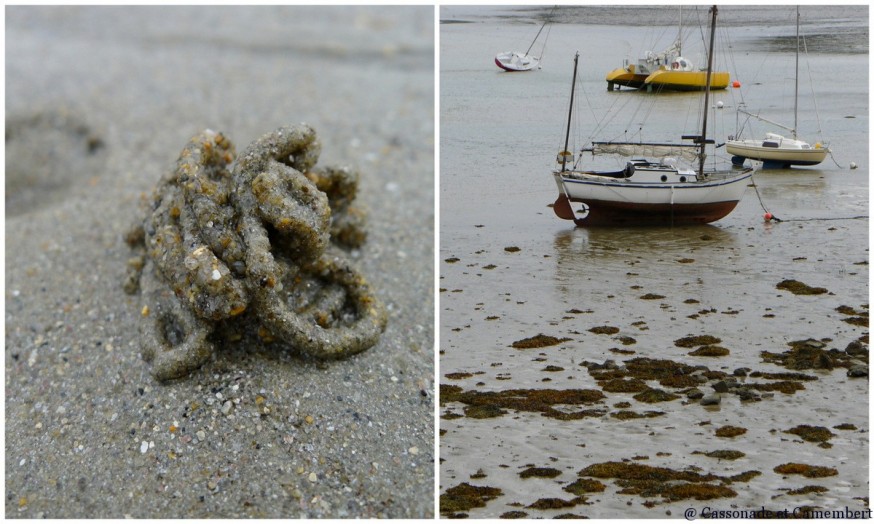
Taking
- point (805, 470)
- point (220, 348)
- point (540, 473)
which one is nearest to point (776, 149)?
point (805, 470)

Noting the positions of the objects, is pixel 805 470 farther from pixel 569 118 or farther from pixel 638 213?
pixel 569 118

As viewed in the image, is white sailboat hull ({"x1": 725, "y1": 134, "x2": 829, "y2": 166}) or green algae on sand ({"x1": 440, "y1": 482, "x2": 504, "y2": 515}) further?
white sailboat hull ({"x1": 725, "y1": 134, "x2": 829, "y2": 166})

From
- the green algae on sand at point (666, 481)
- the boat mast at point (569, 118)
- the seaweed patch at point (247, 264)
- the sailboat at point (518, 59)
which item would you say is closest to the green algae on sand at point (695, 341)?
the green algae on sand at point (666, 481)

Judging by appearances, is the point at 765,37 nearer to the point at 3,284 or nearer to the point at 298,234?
the point at 298,234

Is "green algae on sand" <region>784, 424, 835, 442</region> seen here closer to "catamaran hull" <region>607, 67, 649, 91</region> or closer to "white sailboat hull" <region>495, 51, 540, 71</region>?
"catamaran hull" <region>607, 67, 649, 91</region>

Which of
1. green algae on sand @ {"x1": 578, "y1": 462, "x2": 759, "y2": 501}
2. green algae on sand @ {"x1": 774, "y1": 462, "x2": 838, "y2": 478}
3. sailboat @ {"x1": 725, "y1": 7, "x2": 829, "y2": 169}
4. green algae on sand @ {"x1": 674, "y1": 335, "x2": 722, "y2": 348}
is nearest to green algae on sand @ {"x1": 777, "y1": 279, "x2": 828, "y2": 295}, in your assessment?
green algae on sand @ {"x1": 674, "y1": 335, "x2": 722, "y2": 348}

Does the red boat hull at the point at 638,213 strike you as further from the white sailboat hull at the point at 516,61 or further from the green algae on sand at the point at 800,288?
the white sailboat hull at the point at 516,61

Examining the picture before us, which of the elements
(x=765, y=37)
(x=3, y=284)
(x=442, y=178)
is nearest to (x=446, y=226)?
(x=442, y=178)

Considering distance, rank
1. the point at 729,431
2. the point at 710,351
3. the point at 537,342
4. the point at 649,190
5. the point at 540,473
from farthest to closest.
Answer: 1. the point at 649,190
2. the point at 537,342
3. the point at 710,351
4. the point at 729,431
5. the point at 540,473
